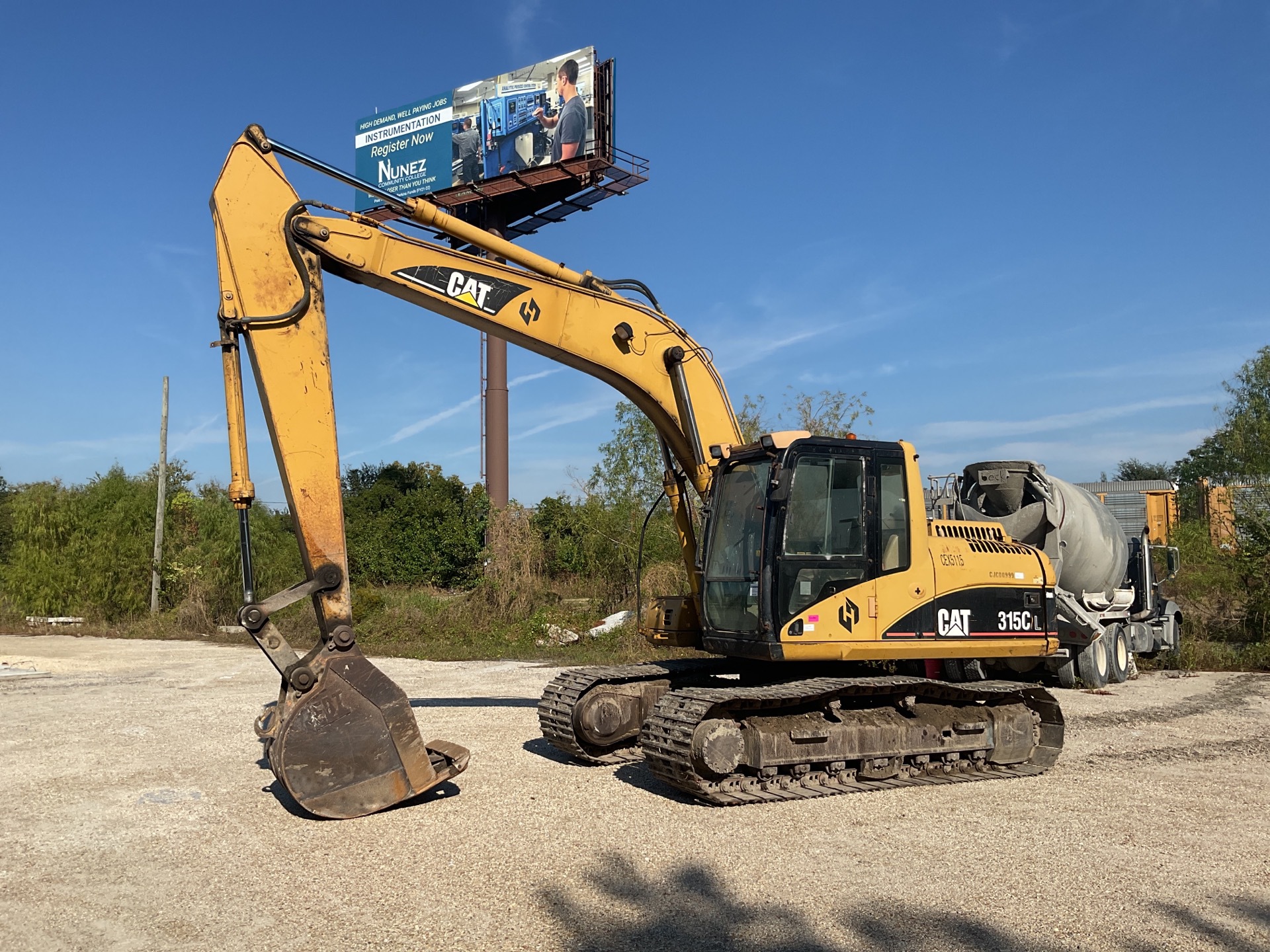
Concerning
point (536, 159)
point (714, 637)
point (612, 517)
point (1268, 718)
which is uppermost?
point (536, 159)

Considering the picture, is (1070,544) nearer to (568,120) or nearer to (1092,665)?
(1092,665)

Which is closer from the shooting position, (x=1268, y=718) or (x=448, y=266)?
(x=448, y=266)

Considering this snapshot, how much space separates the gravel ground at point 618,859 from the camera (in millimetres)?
4930

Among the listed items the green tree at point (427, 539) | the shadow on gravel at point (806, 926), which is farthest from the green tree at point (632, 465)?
the shadow on gravel at point (806, 926)

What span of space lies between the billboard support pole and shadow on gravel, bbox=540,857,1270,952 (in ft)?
92.0

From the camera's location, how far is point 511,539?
23.7m

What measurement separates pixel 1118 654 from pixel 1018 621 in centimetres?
768

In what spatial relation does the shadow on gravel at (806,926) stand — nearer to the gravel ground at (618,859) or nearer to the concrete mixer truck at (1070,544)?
the gravel ground at (618,859)

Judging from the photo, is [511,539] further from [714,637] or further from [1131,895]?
[1131,895]

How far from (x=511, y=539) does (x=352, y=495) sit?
85.9 ft

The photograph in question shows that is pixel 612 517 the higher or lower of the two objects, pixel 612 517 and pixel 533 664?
the higher

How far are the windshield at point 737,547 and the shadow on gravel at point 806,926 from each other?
2685 mm

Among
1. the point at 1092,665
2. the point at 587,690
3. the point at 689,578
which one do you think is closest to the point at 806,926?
the point at 587,690

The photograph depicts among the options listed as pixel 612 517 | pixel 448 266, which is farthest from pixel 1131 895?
pixel 612 517
